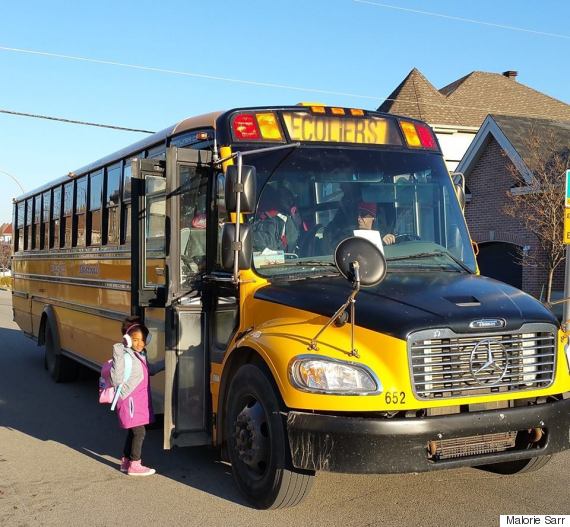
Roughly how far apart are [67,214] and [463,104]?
25.2 m

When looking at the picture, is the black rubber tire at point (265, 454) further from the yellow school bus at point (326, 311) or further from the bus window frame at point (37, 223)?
the bus window frame at point (37, 223)

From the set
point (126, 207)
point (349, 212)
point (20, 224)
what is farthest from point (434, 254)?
point (20, 224)

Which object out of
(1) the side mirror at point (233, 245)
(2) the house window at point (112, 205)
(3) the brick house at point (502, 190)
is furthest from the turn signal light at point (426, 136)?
(3) the brick house at point (502, 190)

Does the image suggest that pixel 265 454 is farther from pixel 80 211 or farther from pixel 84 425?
pixel 80 211

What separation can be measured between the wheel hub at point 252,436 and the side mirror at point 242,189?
1279 mm

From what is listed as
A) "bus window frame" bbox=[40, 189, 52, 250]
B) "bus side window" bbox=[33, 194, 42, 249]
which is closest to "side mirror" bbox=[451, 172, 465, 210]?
"bus window frame" bbox=[40, 189, 52, 250]

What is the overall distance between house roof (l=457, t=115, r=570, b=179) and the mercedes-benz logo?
13.2 meters

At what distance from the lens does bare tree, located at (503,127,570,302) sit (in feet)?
47.9

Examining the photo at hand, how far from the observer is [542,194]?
50.3 ft

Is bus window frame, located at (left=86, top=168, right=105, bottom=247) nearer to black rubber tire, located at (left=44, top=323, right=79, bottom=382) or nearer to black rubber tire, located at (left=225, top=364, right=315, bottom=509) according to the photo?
black rubber tire, located at (left=44, top=323, right=79, bottom=382)

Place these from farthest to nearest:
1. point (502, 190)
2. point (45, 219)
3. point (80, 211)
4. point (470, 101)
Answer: point (470, 101) → point (502, 190) → point (45, 219) → point (80, 211)

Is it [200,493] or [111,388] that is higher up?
[111,388]

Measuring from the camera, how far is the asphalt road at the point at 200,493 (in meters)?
4.49

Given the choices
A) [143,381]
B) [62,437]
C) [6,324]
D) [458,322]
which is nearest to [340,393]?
[458,322]
